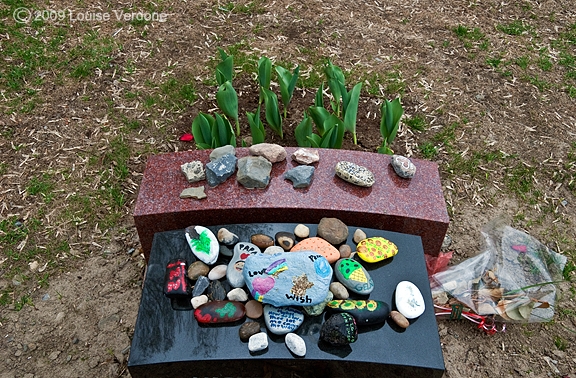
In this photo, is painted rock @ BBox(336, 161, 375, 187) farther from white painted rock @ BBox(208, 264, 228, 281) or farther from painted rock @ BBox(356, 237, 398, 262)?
white painted rock @ BBox(208, 264, 228, 281)

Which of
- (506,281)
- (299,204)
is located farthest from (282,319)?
(506,281)

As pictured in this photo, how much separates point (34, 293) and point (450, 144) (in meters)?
3.26

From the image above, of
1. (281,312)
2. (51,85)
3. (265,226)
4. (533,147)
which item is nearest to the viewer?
(281,312)

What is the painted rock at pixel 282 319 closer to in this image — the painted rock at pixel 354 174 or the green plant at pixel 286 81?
the painted rock at pixel 354 174

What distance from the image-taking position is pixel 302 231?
2.62 meters

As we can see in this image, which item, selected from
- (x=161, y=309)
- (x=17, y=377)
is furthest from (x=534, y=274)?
(x=17, y=377)

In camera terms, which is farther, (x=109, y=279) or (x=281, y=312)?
(x=109, y=279)

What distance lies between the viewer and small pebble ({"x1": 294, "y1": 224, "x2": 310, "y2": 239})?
261 cm

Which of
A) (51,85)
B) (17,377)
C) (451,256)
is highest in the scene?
(51,85)

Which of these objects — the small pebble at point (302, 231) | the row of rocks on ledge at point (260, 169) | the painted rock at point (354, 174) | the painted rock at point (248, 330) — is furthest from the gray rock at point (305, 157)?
the painted rock at point (248, 330)

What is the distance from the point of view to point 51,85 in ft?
14.5

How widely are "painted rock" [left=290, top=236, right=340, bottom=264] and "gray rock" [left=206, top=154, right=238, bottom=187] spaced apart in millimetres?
646

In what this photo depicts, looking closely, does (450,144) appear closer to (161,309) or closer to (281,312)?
(281,312)

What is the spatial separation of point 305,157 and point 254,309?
107 cm
